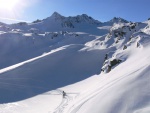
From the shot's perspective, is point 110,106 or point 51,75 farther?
point 51,75

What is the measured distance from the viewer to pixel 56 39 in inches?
5640

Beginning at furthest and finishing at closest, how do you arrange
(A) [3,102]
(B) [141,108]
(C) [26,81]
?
(C) [26,81]
(A) [3,102]
(B) [141,108]

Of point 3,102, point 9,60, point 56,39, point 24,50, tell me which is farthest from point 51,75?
point 56,39

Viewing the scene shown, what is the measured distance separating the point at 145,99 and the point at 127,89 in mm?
2604

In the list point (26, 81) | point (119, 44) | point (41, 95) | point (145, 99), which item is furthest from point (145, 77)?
point (119, 44)

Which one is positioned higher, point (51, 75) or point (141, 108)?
point (51, 75)

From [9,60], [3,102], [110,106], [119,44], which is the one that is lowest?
[110,106]

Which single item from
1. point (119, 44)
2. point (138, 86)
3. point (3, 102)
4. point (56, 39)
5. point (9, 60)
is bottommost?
point (138, 86)

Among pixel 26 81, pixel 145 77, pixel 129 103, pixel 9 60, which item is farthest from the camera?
pixel 9 60

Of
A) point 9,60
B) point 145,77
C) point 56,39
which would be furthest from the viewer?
point 56,39

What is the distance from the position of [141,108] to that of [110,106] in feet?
7.38

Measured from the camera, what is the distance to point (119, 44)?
65938mm

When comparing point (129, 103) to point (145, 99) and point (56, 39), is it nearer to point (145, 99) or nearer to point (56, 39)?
point (145, 99)

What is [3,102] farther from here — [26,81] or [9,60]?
[9,60]
